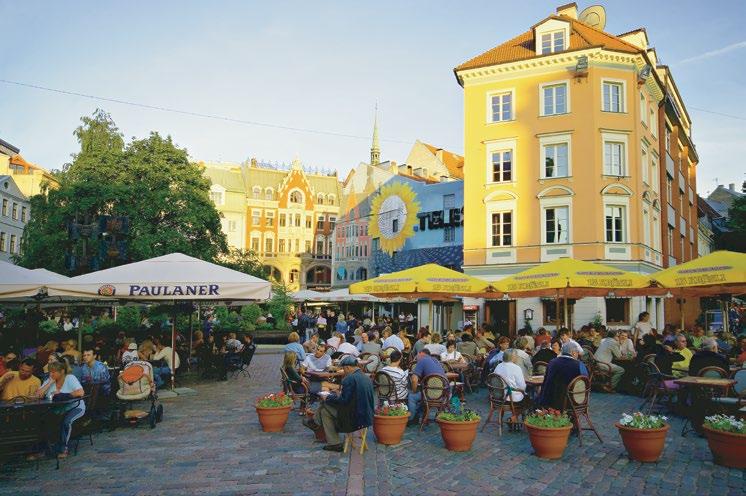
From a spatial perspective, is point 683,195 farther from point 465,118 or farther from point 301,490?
point 301,490

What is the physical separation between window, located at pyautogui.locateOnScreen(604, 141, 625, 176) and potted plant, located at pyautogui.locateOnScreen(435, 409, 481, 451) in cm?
2256

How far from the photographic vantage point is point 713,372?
9789mm

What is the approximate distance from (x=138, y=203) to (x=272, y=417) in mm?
26357

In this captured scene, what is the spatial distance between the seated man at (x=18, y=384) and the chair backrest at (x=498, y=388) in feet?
23.8

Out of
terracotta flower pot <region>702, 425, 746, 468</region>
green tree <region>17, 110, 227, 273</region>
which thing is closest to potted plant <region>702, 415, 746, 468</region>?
terracotta flower pot <region>702, 425, 746, 468</region>

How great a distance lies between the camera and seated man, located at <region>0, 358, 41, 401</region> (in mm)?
8344

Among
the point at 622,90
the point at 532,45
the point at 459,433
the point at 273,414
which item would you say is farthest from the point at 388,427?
the point at 532,45

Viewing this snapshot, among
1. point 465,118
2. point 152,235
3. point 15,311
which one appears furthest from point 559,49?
point 15,311

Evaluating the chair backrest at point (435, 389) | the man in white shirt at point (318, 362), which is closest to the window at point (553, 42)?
the man in white shirt at point (318, 362)

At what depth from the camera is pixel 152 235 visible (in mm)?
31109

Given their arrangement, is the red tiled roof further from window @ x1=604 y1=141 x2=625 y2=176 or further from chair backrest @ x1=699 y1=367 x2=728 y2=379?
chair backrest @ x1=699 y1=367 x2=728 y2=379

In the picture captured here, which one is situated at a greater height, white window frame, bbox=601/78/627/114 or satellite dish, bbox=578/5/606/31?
satellite dish, bbox=578/5/606/31

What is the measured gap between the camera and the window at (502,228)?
29062 mm

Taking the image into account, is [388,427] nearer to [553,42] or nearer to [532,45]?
[553,42]
